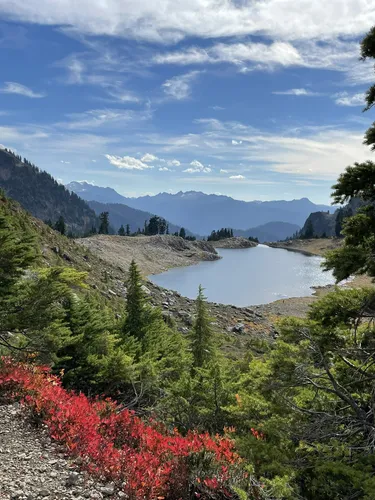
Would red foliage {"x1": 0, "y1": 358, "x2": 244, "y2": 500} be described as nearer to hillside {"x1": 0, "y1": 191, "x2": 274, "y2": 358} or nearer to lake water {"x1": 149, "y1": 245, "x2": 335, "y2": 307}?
hillside {"x1": 0, "y1": 191, "x2": 274, "y2": 358}

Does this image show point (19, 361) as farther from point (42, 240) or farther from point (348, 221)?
point (42, 240)

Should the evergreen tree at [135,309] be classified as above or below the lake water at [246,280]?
above

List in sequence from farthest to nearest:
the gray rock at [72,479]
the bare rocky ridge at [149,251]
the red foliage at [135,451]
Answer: the bare rocky ridge at [149,251]
the red foliage at [135,451]
the gray rock at [72,479]

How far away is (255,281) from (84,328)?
226 ft

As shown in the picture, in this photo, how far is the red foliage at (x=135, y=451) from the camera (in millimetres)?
7613

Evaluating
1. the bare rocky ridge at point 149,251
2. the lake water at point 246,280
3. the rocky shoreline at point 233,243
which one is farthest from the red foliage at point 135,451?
the rocky shoreline at point 233,243

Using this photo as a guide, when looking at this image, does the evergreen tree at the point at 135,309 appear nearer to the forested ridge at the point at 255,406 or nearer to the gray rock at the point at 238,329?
the forested ridge at the point at 255,406

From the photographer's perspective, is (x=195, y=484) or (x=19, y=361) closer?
(x=195, y=484)

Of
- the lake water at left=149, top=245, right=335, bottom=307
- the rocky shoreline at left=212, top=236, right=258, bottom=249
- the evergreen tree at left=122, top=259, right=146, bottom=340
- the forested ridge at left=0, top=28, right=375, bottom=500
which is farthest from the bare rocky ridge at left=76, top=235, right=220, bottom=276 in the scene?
the forested ridge at left=0, top=28, right=375, bottom=500

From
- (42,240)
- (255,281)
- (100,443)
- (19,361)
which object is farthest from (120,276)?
(100,443)

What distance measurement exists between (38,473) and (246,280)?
3023 inches

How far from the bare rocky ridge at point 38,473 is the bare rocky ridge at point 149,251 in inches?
2729

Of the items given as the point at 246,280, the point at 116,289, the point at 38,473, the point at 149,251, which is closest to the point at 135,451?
the point at 38,473

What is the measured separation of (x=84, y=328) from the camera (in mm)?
15711
